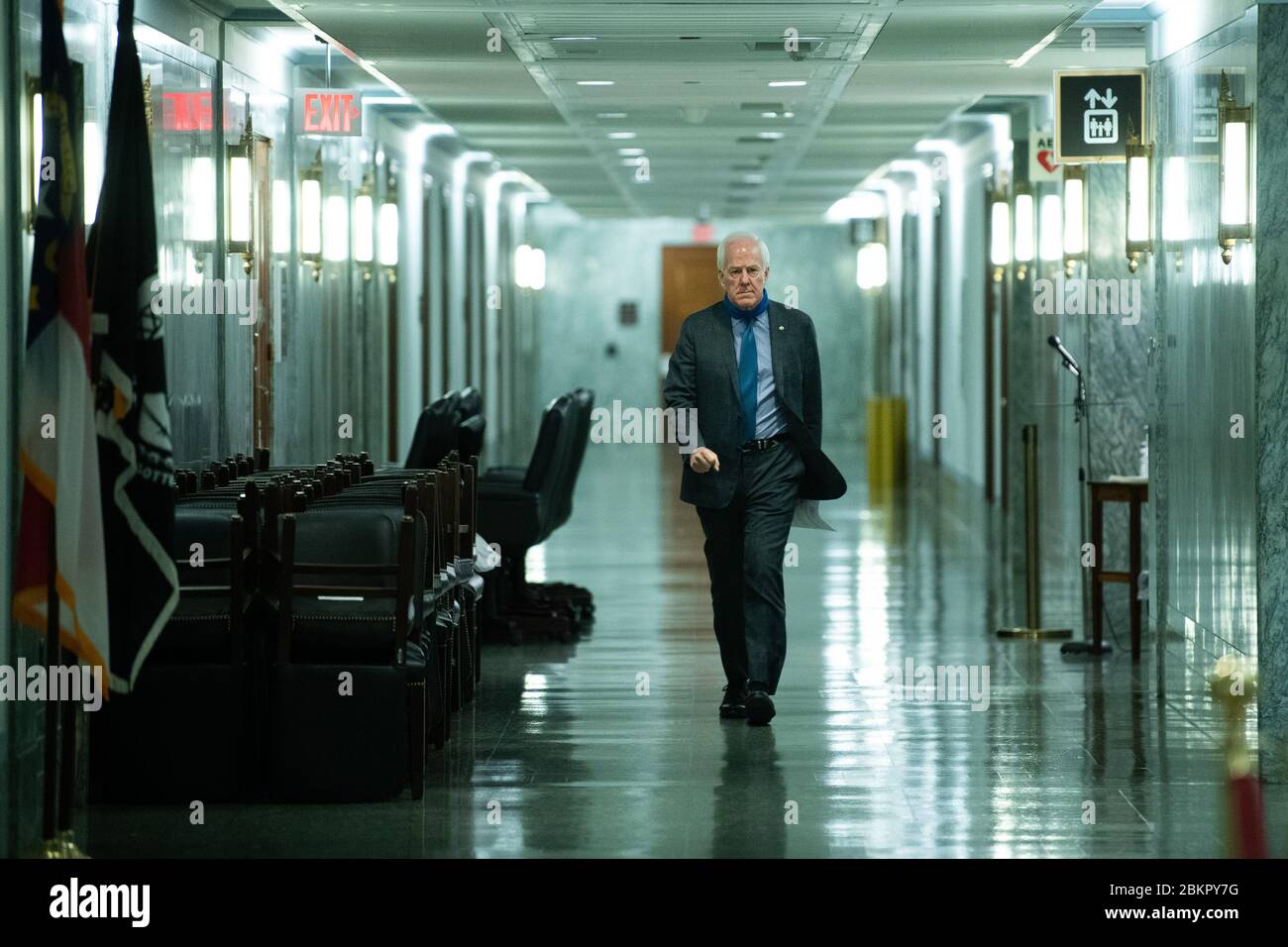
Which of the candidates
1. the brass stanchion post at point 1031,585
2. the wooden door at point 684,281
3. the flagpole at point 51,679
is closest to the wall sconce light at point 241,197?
the brass stanchion post at point 1031,585

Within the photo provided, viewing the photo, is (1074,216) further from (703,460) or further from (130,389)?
(130,389)

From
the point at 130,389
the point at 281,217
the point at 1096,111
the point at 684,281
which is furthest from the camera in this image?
the point at 684,281

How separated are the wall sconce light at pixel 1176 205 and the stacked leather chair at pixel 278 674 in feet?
10.6

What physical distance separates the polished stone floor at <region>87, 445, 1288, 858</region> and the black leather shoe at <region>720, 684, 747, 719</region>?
0.19 ft

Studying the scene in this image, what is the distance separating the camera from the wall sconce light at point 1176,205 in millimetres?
6801

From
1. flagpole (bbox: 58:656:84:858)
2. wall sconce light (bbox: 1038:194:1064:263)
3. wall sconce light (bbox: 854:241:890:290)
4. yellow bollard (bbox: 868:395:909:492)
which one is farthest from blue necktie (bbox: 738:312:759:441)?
wall sconce light (bbox: 854:241:890:290)

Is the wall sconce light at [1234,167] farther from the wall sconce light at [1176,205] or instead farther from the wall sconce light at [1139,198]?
the wall sconce light at [1139,198]

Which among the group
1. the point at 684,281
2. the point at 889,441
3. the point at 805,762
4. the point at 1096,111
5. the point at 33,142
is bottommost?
the point at 805,762

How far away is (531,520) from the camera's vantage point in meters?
8.13

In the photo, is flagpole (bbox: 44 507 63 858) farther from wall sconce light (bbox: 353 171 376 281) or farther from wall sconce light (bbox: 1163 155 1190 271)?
wall sconce light (bbox: 353 171 376 281)

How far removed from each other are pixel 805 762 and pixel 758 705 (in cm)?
55

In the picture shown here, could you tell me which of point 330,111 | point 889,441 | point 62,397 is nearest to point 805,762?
point 62,397

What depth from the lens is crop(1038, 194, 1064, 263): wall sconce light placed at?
1073cm

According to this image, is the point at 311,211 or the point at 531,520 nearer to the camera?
the point at 531,520
